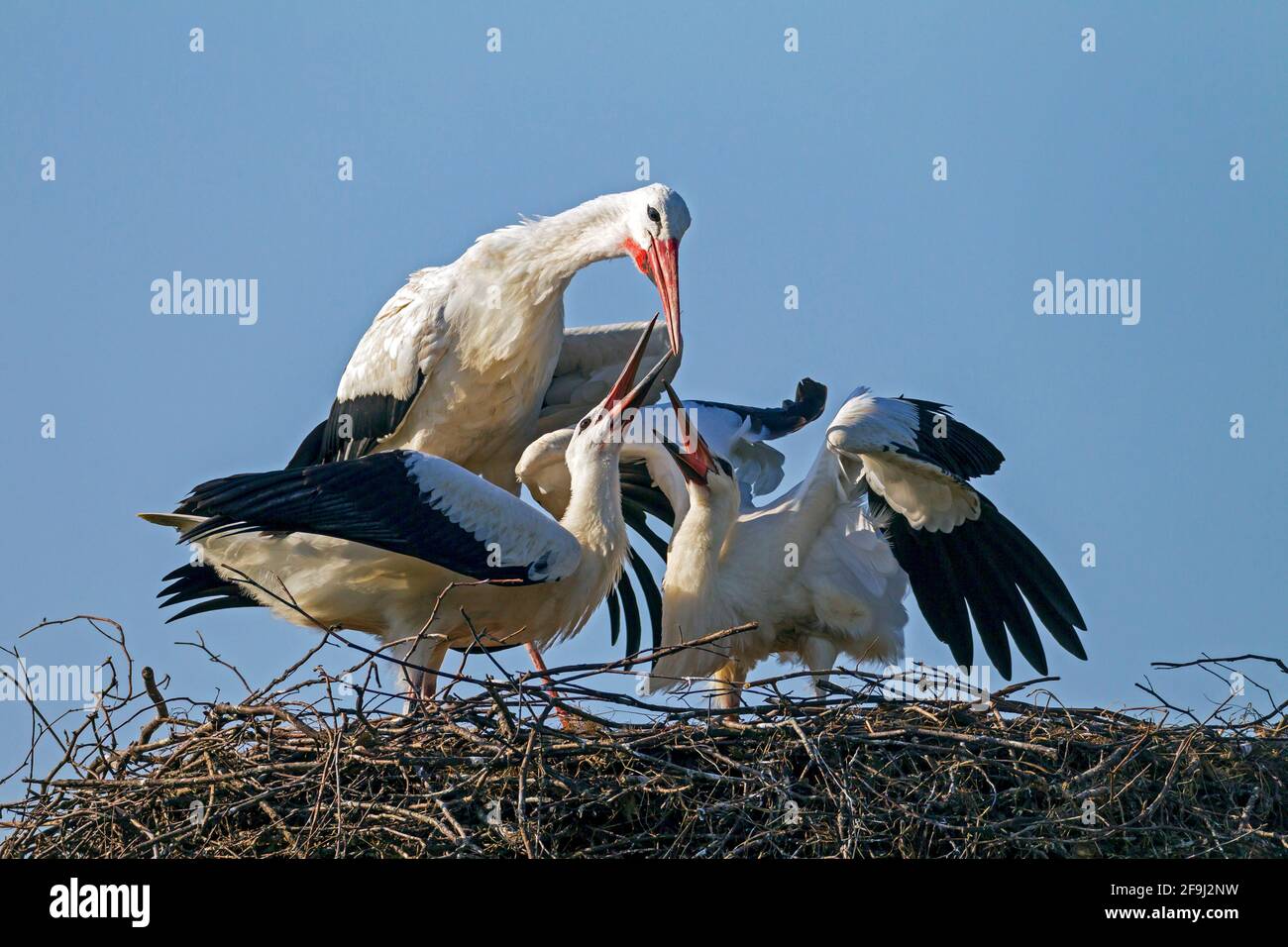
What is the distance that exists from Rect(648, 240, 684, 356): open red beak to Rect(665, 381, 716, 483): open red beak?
38 centimetres

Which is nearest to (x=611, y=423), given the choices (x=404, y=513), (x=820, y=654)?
(x=404, y=513)

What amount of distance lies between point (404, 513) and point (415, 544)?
115 millimetres

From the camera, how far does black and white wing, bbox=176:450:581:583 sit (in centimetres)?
589

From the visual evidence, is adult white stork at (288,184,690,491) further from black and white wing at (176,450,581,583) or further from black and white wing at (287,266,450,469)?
black and white wing at (176,450,581,583)

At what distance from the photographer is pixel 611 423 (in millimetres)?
6641

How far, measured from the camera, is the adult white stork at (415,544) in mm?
5922

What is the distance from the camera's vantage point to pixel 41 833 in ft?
18.0

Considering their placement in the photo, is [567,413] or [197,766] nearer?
[197,766]
